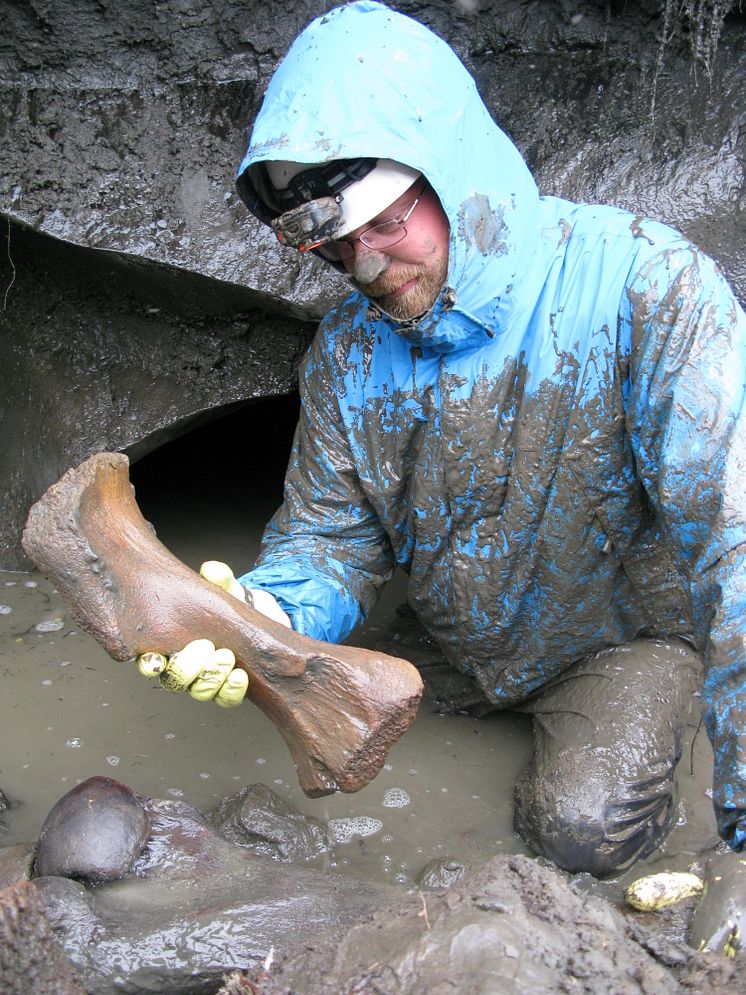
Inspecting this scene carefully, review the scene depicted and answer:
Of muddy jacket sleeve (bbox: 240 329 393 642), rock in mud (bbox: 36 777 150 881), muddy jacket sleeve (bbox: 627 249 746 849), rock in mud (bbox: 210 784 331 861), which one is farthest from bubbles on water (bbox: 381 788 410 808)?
muddy jacket sleeve (bbox: 627 249 746 849)

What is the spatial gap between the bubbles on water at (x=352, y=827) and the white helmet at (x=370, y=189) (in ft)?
4.40

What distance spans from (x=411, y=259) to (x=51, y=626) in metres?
1.78

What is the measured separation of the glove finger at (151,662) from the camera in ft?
5.47

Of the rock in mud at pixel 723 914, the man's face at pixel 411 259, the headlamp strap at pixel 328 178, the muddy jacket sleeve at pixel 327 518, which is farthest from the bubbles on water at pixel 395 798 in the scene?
the headlamp strap at pixel 328 178

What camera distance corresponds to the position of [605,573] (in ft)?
Answer: 7.13

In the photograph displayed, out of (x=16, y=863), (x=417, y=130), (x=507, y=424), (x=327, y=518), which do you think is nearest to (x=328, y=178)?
(x=417, y=130)

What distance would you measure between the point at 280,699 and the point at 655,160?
193 centimetres

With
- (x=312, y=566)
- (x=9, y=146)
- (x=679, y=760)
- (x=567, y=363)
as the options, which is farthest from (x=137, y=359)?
(x=679, y=760)

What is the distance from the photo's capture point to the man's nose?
1.94m

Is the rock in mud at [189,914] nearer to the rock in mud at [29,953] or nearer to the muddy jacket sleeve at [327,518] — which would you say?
the rock in mud at [29,953]

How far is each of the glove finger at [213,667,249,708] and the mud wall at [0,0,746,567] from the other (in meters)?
1.40

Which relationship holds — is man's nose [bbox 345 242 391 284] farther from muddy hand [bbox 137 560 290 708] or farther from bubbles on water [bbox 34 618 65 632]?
bubbles on water [bbox 34 618 65 632]

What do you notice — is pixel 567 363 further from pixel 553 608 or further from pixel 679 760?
pixel 679 760

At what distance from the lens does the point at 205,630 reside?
1.71m
